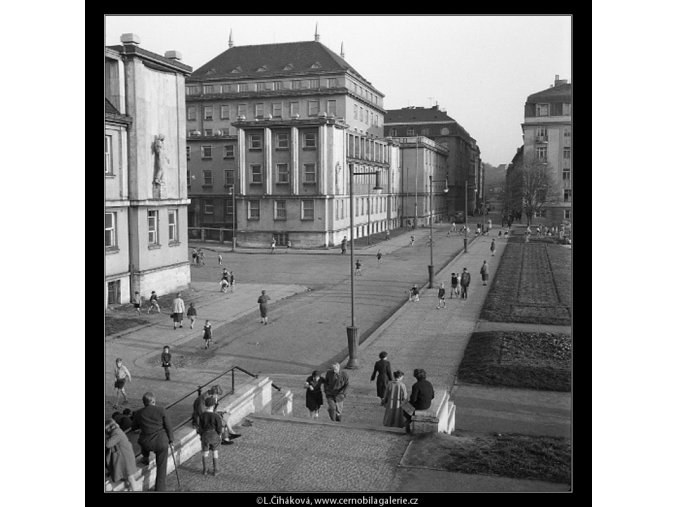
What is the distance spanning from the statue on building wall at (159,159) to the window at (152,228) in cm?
165

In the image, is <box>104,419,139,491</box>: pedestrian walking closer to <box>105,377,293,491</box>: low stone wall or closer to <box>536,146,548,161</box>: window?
<box>105,377,293,491</box>: low stone wall

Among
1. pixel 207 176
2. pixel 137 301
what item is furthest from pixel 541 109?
pixel 207 176

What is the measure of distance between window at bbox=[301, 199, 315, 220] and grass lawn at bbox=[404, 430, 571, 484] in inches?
2007

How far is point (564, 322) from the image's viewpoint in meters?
29.3

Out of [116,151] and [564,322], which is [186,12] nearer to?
[116,151]

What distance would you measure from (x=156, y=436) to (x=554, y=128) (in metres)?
8.97

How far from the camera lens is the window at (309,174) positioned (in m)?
64.4

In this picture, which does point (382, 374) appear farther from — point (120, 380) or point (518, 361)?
point (518, 361)

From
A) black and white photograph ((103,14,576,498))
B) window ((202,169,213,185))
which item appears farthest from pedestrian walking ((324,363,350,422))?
window ((202,169,213,185))

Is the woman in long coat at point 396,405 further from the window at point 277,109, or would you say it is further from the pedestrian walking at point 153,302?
the window at point 277,109

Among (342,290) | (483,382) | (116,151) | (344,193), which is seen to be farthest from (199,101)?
(483,382)

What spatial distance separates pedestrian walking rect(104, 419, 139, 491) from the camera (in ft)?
35.2

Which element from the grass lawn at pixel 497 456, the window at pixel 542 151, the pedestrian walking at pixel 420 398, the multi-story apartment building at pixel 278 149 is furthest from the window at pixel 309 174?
the grass lawn at pixel 497 456
